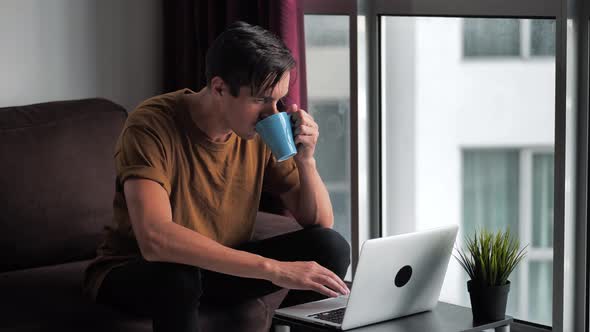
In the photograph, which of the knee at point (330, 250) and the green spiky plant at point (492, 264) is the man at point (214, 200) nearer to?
the knee at point (330, 250)

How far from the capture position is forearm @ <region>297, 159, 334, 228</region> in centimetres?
229

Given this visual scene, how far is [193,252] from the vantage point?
1955 millimetres

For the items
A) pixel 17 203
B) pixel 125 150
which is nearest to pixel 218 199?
pixel 125 150

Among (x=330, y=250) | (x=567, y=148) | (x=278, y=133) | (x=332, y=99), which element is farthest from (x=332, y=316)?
(x=332, y=99)

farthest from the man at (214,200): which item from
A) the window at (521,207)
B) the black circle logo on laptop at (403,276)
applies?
the window at (521,207)

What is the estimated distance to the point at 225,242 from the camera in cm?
228

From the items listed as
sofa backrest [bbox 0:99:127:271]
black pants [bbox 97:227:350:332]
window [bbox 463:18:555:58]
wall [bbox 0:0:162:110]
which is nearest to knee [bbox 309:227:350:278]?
black pants [bbox 97:227:350:332]

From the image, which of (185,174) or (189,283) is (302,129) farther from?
(189,283)

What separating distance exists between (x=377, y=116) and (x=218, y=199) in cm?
91

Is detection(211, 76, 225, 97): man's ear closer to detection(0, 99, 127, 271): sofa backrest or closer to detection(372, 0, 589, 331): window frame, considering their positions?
detection(0, 99, 127, 271): sofa backrest

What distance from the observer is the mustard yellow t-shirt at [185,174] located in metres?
2.10

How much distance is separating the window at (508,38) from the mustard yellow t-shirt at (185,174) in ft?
2.67

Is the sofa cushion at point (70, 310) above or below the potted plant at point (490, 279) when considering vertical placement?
below

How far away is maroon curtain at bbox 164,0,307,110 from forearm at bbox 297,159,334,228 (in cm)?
40
